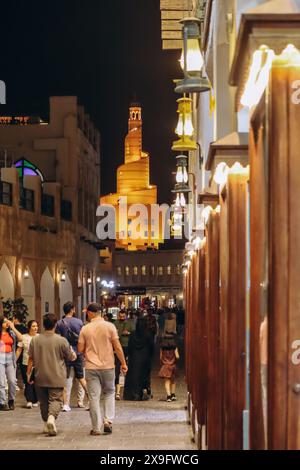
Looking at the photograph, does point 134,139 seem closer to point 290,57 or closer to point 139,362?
point 139,362

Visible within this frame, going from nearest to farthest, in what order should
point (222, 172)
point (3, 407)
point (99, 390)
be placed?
point (222, 172) < point (99, 390) < point (3, 407)

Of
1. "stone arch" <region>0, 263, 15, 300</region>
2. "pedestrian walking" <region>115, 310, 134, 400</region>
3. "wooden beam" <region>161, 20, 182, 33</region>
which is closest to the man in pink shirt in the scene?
"pedestrian walking" <region>115, 310, 134, 400</region>

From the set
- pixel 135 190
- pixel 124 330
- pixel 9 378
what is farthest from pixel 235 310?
pixel 135 190

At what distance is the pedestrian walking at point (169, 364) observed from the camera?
20052mm

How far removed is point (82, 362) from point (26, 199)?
3177cm

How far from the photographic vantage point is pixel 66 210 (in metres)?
58.2

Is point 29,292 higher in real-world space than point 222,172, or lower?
lower

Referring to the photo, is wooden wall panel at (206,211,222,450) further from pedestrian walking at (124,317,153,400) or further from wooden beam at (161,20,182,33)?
wooden beam at (161,20,182,33)

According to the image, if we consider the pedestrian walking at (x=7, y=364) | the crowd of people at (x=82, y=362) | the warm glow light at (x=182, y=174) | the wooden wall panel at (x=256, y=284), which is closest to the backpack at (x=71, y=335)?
the crowd of people at (x=82, y=362)

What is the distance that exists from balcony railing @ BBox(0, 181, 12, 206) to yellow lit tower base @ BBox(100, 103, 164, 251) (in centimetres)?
5544

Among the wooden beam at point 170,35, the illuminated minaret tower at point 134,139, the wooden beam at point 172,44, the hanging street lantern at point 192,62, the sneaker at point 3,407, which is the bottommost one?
the sneaker at point 3,407

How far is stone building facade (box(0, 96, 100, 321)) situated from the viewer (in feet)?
153

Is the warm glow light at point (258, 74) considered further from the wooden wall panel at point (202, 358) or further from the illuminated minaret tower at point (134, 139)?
the illuminated minaret tower at point (134, 139)

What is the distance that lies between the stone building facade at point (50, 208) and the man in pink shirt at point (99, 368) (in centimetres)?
3030
